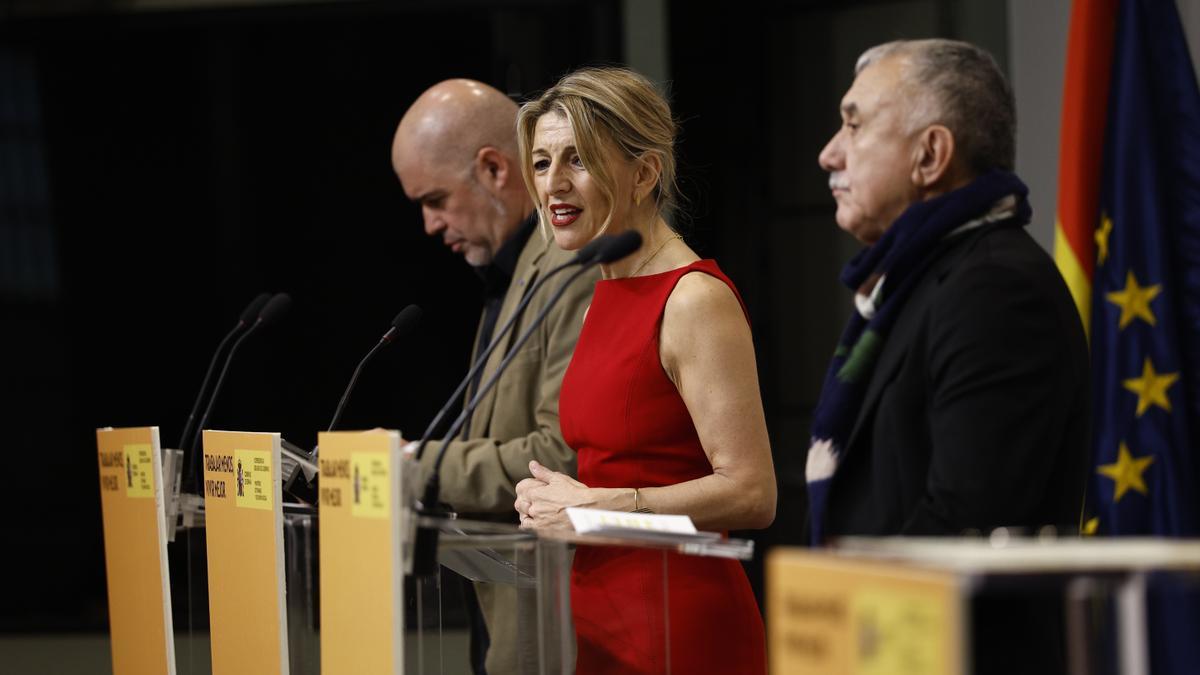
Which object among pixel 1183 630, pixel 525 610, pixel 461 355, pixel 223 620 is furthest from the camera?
pixel 461 355

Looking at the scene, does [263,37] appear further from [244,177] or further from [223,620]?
[223,620]

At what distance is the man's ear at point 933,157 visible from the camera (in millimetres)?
1621

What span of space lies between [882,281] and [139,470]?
1.10m

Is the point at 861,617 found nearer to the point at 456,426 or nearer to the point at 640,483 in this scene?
the point at 456,426

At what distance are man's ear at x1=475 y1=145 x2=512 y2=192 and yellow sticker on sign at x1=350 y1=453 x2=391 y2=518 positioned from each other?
1.47m

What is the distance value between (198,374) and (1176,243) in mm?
3101

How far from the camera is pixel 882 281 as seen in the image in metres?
1.66

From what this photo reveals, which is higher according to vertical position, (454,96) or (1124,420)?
(454,96)

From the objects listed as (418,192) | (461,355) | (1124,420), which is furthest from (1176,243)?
(461,355)

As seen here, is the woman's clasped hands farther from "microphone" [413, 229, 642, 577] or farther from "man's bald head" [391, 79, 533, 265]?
"man's bald head" [391, 79, 533, 265]

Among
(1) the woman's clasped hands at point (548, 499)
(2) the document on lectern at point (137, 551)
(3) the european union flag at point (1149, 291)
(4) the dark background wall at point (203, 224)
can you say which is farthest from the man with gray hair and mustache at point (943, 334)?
(4) the dark background wall at point (203, 224)

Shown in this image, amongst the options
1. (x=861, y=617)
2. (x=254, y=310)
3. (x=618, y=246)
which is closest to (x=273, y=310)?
(x=254, y=310)

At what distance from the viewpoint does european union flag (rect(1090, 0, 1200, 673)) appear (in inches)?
106

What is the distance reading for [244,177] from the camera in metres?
4.62
